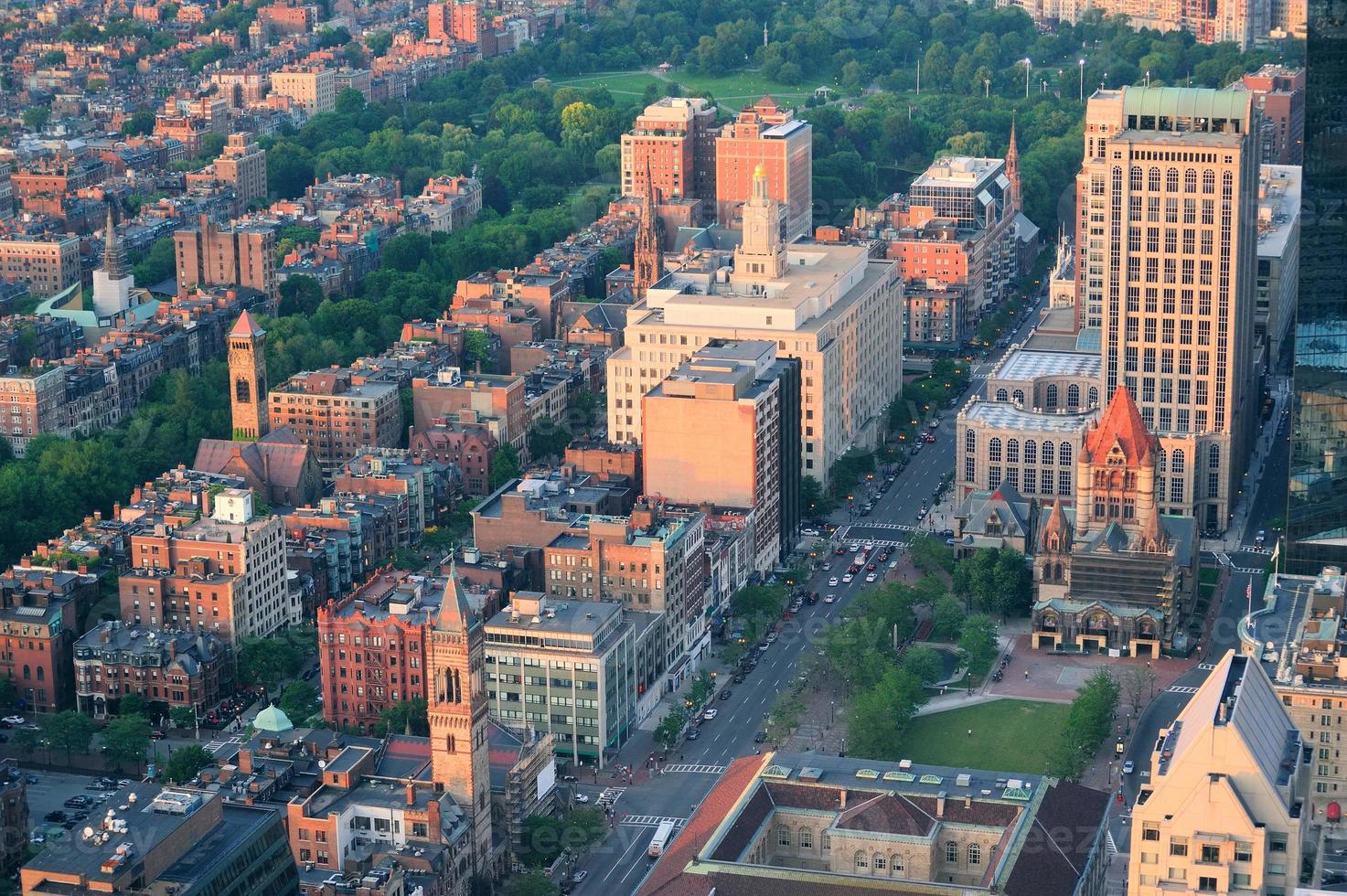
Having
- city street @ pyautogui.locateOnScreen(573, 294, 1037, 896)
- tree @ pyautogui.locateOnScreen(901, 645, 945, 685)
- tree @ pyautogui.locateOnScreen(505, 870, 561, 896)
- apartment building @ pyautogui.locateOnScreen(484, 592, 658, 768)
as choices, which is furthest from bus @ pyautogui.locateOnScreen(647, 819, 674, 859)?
tree @ pyautogui.locateOnScreen(901, 645, 945, 685)

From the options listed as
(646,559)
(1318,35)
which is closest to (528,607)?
(646,559)

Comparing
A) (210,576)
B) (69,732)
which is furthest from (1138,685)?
(69,732)

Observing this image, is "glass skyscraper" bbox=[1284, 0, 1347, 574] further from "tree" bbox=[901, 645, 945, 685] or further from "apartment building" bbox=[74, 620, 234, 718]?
"apartment building" bbox=[74, 620, 234, 718]

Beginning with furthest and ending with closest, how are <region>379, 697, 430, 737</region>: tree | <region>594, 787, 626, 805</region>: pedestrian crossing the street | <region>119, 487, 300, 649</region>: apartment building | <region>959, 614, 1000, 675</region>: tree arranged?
<region>119, 487, 300, 649</region>: apartment building < <region>959, 614, 1000, 675</region>: tree < <region>379, 697, 430, 737</region>: tree < <region>594, 787, 626, 805</region>: pedestrian crossing the street

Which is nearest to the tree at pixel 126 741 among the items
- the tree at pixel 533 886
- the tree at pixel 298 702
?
the tree at pixel 298 702

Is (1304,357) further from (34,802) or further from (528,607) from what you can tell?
(34,802)

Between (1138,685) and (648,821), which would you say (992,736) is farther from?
(648,821)

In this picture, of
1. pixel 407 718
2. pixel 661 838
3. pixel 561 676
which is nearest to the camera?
pixel 661 838
